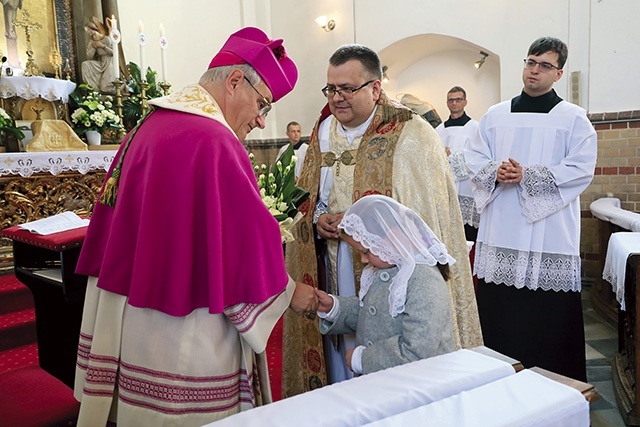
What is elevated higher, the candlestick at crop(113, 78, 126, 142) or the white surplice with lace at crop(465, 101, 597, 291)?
the candlestick at crop(113, 78, 126, 142)

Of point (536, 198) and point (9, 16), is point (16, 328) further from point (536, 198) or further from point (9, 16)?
point (9, 16)

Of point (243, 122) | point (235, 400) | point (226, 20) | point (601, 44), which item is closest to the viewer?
point (235, 400)

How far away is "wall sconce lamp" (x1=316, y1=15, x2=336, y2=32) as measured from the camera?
29.6ft

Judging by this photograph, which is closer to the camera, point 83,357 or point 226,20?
point 83,357

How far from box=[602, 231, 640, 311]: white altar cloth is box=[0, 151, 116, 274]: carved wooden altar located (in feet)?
14.6

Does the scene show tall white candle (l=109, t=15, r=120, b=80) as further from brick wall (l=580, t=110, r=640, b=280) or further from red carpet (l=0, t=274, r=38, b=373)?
brick wall (l=580, t=110, r=640, b=280)

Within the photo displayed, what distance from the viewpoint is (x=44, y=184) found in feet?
17.0

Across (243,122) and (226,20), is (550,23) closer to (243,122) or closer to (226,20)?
(226,20)

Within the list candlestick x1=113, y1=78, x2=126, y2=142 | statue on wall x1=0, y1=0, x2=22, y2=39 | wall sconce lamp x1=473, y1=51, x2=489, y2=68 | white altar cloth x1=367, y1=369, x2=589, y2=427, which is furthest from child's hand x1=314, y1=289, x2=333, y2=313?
wall sconce lamp x1=473, y1=51, x2=489, y2=68

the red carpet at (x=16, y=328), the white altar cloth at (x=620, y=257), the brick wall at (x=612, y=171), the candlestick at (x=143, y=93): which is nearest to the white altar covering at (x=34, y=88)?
the candlestick at (x=143, y=93)

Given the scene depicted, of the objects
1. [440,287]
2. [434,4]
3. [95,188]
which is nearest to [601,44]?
[434,4]

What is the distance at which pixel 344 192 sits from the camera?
2674 mm

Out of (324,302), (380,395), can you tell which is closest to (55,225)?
(324,302)

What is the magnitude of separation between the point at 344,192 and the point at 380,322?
0.89 meters
